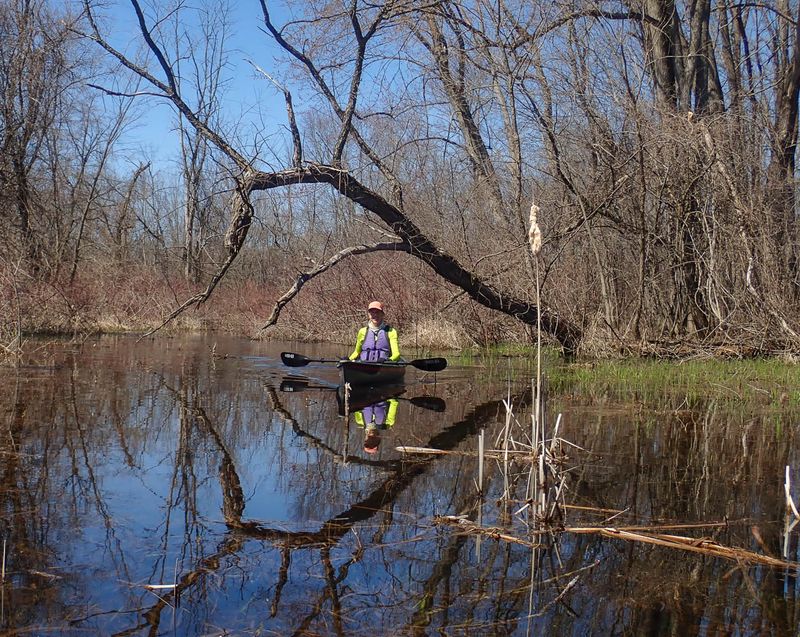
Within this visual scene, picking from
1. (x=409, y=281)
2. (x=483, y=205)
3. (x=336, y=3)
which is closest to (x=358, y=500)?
(x=336, y=3)

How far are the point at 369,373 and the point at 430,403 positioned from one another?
4.16 feet

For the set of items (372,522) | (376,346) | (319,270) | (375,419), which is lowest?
(372,522)

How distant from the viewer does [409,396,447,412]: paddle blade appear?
9944mm

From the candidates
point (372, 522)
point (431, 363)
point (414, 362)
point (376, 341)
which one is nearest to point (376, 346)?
point (376, 341)

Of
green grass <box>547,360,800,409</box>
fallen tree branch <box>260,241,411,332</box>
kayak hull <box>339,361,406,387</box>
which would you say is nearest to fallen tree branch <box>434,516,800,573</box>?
green grass <box>547,360,800,409</box>

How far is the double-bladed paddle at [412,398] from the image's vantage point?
10085mm

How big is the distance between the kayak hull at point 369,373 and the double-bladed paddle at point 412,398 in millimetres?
473

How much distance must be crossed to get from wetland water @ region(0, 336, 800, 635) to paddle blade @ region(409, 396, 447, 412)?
56 cm

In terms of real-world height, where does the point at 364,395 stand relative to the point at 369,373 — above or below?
below

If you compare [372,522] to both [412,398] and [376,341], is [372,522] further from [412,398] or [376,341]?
[376,341]

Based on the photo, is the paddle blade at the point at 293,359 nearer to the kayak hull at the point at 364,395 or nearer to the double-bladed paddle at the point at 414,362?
the double-bladed paddle at the point at 414,362

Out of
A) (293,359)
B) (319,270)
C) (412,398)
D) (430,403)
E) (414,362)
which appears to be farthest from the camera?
(293,359)

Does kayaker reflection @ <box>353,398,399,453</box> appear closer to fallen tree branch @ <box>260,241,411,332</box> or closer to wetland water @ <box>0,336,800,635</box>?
wetland water @ <box>0,336,800,635</box>

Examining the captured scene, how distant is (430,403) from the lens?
1038 centimetres
